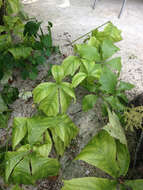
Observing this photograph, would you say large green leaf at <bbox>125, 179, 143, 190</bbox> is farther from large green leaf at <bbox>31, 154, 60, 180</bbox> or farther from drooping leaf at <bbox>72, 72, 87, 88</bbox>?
drooping leaf at <bbox>72, 72, 87, 88</bbox>

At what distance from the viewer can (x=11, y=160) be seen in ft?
4.87

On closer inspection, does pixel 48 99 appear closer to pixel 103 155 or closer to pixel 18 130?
pixel 18 130

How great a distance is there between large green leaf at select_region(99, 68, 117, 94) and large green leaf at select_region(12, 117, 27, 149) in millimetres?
750

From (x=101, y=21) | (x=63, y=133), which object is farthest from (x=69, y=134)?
(x=101, y=21)

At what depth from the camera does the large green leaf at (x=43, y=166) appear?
1.45 m

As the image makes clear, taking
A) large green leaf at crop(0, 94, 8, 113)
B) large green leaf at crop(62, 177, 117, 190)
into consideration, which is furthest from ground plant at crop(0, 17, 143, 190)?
large green leaf at crop(0, 94, 8, 113)

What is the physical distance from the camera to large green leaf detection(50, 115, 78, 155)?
5.17ft

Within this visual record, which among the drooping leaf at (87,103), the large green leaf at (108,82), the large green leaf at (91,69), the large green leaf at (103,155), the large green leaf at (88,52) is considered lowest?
the large green leaf at (103,155)

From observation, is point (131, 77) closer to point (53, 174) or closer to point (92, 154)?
point (92, 154)

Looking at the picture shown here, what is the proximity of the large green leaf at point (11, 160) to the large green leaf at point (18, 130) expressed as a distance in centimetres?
8

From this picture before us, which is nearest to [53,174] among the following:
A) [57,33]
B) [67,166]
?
[67,166]

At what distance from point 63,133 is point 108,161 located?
1.48 feet

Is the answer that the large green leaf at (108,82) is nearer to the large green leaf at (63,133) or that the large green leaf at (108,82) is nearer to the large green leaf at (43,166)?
Answer: the large green leaf at (63,133)

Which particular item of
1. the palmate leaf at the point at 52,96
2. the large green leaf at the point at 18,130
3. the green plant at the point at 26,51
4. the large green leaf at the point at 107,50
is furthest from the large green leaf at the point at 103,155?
the green plant at the point at 26,51
